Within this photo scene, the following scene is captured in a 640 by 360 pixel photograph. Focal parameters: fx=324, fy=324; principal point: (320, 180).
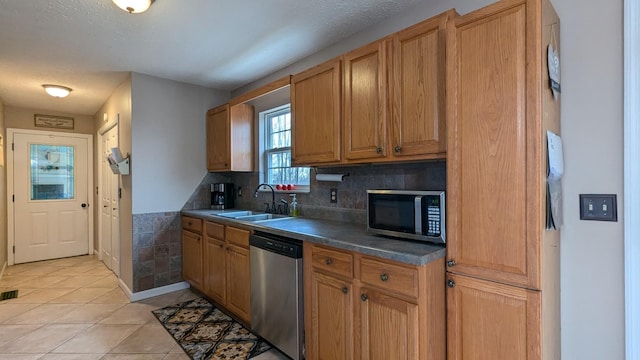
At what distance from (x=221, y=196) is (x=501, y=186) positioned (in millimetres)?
3210

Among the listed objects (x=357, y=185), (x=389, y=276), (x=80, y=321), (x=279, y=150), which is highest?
(x=279, y=150)

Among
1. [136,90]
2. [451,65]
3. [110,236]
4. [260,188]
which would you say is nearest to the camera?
[451,65]

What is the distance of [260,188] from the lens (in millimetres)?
3699

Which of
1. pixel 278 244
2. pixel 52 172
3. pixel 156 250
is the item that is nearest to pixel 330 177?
pixel 278 244

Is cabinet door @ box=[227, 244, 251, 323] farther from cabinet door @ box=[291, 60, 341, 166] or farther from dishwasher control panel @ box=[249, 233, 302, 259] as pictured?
cabinet door @ box=[291, 60, 341, 166]

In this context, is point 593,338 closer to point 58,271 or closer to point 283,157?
point 283,157

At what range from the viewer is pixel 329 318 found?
193cm

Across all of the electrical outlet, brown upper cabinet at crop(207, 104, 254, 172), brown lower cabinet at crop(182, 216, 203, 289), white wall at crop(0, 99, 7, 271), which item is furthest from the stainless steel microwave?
white wall at crop(0, 99, 7, 271)

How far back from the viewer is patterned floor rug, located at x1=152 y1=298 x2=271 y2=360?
237 centimetres

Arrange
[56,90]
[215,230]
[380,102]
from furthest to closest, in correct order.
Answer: [56,90] → [215,230] → [380,102]

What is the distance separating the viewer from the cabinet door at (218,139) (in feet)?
11.7

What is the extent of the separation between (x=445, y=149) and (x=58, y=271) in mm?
5371

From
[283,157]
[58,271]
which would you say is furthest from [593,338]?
[58,271]

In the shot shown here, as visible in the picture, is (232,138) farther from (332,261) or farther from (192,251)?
(332,261)
